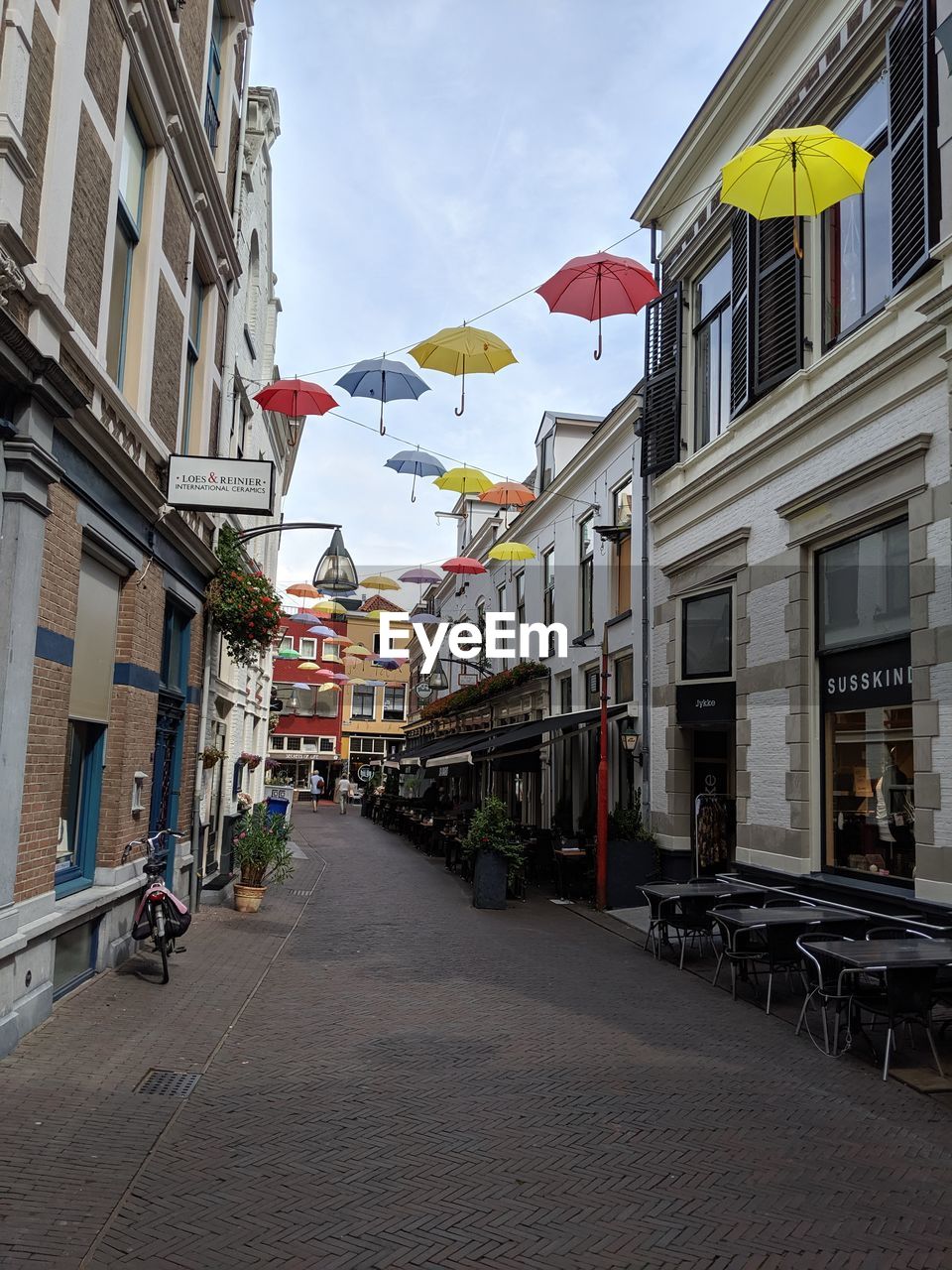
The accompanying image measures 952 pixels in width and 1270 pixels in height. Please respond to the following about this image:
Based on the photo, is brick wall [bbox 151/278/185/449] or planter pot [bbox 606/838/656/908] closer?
brick wall [bbox 151/278/185/449]

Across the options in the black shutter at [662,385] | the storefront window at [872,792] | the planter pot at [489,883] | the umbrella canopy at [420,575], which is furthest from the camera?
the umbrella canopy at [420,575]

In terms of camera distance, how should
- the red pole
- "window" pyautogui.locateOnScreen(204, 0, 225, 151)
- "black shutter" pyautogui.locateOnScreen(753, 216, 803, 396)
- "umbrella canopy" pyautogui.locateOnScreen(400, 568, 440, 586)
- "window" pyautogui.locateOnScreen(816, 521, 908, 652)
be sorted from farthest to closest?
"umbrella canopy" pyautogui.locateOnScreen(400, 568, 440, 586) < the red pole < "window" pyautogui.locateOnScreen(204, 0, 225, 151) < "black shutter" pyautogui.locateOnScreen(753, 216, 803, 396) < "window" pyautogui.locateOnScreen(816, 521, 908, 652)

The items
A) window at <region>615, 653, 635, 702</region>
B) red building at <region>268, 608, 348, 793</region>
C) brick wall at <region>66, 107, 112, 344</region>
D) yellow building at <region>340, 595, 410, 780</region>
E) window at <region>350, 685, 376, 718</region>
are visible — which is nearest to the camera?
brick wall at <region>66, 107, 112, 344</region>

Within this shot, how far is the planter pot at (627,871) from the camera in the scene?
14398 mm

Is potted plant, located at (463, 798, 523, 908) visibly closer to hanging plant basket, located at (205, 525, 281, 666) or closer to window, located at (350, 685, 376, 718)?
hanging plant basket, located at (205, 525, 281, 666)

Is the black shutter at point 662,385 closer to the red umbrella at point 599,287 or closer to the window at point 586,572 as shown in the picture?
the window at point 586,572

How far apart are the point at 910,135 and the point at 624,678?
10113 millimetres

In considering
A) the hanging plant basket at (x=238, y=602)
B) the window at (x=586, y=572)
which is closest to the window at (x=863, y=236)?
the hanging plant basket at (x=238, y=602)

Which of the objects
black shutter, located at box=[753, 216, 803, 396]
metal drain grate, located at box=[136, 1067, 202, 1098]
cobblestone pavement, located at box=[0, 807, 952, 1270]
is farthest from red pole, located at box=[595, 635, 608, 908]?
metal drain grate, located at box=[136, 1067, 202, 1098]

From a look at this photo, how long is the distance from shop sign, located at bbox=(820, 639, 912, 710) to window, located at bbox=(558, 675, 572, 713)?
429 inches

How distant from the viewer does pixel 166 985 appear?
852cm

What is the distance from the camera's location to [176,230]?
35.5ft

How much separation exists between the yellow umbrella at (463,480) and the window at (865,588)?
872 cm

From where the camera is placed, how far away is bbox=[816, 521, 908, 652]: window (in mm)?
9562
